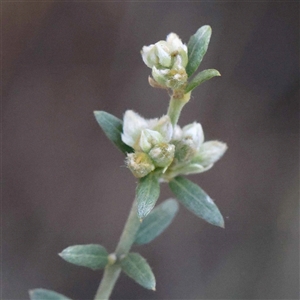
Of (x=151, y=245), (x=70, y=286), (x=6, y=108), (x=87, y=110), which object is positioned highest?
(x=87, y=110)

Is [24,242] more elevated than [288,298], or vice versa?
[288,298]

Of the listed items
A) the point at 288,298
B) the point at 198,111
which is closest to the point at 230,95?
the point at 198,111

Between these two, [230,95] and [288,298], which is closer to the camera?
[288,298]

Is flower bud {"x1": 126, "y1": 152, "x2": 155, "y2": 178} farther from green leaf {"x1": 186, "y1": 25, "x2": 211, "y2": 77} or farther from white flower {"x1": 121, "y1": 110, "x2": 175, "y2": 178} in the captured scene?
green leaf {"x1": 186, "y1": 25, "x2": 211, "y2": 77}

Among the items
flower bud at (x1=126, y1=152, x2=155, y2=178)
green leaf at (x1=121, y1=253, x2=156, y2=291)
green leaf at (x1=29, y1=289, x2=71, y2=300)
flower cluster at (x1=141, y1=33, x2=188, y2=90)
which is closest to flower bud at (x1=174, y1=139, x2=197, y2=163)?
flower bud at (x1=126, y1=152, x2=155, y2=178)

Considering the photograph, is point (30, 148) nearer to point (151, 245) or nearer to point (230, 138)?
point (151, 245)
